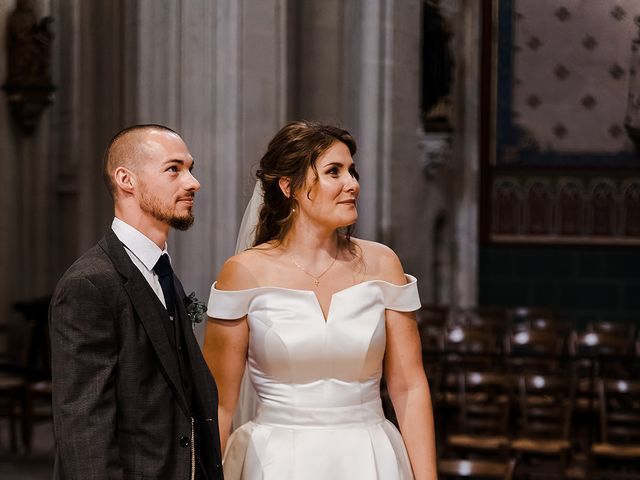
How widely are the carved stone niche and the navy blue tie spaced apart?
→ 10.2 meters

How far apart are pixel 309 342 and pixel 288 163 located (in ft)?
1.68

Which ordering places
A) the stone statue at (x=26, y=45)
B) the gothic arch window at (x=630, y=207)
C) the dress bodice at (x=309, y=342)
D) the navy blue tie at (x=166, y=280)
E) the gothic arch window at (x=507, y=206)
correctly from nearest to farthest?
the navy blue tie at (x=166, y=280)
the dress bodice at (x=309, y=342)
the stone statue at (x=26, y=45)
the gothic arch window at (x=630, y=207)
the gothic arch window at (x=507, y=206)

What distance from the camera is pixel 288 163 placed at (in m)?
3.38

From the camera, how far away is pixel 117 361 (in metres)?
2.70

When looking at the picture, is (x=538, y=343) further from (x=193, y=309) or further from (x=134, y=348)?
(x=134, y=348)

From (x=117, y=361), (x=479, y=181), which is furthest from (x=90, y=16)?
(x=479, y=181)

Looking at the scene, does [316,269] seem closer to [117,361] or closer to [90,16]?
[117,361]

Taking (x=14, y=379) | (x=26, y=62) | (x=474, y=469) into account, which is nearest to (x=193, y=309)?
(x=474, y=469)

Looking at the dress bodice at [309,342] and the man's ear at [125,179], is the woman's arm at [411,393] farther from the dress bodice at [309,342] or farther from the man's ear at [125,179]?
the man's ear at [125,179]

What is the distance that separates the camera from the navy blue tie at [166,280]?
2871mm

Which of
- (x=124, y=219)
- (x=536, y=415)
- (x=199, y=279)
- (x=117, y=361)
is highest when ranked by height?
(x=124, y=219)

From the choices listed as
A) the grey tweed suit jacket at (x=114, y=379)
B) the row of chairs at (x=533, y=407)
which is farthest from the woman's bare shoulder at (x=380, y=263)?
the row of chairs at (x=533, y=407)

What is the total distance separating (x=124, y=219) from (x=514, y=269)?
1516 cm

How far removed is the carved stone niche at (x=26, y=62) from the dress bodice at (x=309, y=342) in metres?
9.78
